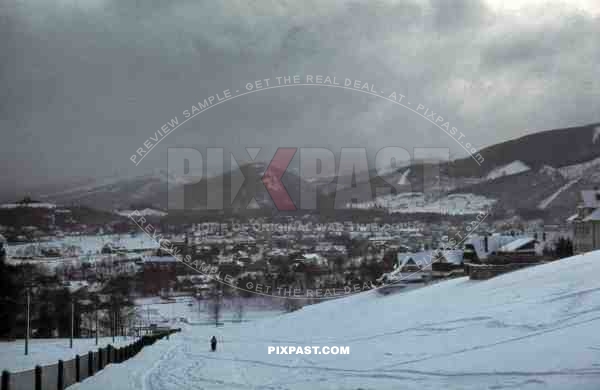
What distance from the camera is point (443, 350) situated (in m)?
13.5

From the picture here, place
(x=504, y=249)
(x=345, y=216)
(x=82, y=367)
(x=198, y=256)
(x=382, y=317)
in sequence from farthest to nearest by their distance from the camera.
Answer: (x=345, y=216) → (x=198, y=256) → (x=504, y=249) → (x=382, y=317) → (x=82, y=367)

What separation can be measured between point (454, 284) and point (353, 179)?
7.09 metres

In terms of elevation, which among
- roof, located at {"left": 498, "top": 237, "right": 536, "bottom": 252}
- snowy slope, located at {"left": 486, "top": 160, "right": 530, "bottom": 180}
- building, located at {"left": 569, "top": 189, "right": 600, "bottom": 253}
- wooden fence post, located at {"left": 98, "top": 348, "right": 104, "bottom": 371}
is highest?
snowy slope, located at {"left": 486, "top": 160, "right": 530, "bottom": 180}

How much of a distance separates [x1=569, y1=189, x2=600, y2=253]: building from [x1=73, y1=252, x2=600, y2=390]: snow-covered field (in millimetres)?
21354

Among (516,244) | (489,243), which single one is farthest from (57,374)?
(516,244)

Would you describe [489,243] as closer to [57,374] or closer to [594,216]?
[594,216]

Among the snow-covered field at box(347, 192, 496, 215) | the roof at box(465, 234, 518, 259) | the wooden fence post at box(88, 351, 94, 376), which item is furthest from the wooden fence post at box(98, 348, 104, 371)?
the snow-covered field at box(347, 192, 496, 215)

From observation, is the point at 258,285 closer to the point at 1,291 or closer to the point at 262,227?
the point at 262,227

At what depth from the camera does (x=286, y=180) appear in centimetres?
3259

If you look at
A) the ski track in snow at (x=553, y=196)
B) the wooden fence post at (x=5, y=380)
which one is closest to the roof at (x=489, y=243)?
the ski track in snow at (x=553, y=196)

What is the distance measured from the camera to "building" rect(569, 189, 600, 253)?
1617 inches

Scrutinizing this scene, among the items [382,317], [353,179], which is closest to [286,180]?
[353,179]

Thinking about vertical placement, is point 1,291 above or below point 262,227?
below

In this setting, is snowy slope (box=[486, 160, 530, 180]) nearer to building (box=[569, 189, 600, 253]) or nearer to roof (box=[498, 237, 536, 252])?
building (box=[569, 189, 600, 253])
